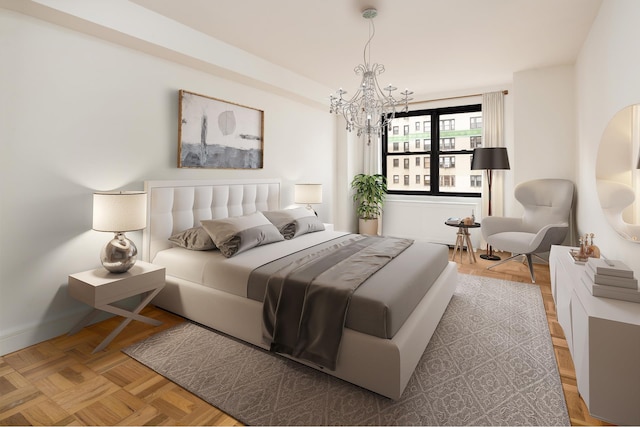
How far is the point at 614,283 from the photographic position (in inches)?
75.8

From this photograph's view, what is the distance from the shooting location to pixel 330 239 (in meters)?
3.67

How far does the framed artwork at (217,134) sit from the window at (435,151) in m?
2.98

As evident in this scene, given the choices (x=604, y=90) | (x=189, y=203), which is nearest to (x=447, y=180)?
(x=604, y=90)

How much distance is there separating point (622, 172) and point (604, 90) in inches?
38.0

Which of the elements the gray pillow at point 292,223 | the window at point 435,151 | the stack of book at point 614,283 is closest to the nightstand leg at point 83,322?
the gray pillow at point 292,223

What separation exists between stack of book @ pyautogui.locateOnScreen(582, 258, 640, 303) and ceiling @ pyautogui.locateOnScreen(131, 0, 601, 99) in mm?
2281

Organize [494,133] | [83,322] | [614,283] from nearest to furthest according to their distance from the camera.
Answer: [614,283] < [83,322] < [494,133]

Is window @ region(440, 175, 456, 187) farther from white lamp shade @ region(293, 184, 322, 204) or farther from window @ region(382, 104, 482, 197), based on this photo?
white lamp shade @ region(293, 184, 322, 204)

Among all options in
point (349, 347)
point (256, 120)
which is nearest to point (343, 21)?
point (256, 120)

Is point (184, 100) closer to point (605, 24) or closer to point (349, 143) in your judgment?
point (349, 143)

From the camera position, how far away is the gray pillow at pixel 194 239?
10.2 feet

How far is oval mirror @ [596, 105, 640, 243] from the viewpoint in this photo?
82.1 inches

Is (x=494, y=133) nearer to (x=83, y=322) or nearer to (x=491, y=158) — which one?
(x=491, y=158)

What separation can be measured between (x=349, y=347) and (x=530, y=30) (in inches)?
139
